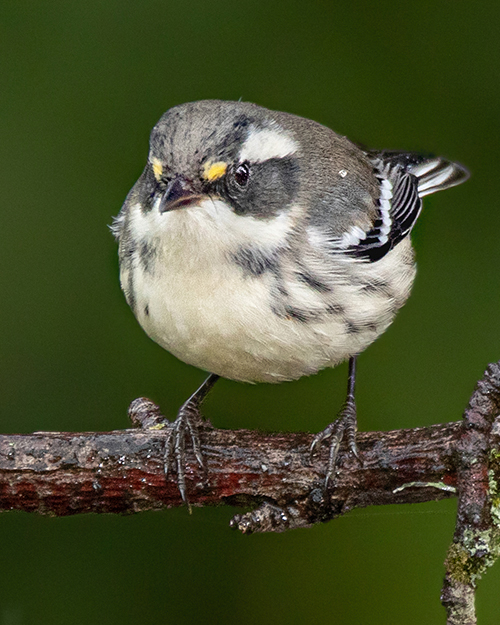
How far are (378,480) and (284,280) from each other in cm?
60

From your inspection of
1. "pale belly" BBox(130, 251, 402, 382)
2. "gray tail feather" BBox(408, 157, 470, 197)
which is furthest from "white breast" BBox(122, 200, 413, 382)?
"gray tail feather" BBox(408, 157, 470, 197)

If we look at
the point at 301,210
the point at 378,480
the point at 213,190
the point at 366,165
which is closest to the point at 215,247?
the point at 213,190

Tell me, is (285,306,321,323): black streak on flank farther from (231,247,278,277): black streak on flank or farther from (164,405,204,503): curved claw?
(164,405,204,503): curved claw

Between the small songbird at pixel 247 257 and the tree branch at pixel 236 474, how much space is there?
2.2 inches

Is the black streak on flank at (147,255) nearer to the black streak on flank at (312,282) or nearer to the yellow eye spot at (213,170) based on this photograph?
the yellow eye spot at (213,170)

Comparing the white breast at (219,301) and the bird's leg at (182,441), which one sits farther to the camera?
the bird's leg at (182,441)

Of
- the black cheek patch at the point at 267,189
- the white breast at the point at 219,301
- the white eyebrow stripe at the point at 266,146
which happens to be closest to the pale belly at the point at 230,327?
the white breast at the point at 219,301

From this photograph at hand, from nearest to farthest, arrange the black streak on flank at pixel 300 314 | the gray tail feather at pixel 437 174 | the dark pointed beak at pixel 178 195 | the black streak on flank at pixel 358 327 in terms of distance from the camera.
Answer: the dark pointed beak at pixel 178 195, the black streak on flank at pixel 300 314, the black streak on flank at pixel 358 327, the gray tail feather at pixel 437 174

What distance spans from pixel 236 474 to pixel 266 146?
94 cm

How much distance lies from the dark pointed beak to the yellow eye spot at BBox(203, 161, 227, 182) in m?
0.05

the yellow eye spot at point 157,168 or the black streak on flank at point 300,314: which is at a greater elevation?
the yellow eye spot at point 157,168

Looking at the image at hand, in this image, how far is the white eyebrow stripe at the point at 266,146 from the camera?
88.2 inches

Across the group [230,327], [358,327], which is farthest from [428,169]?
[230,327]

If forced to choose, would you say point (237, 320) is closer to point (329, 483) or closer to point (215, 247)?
point (215, 247)
